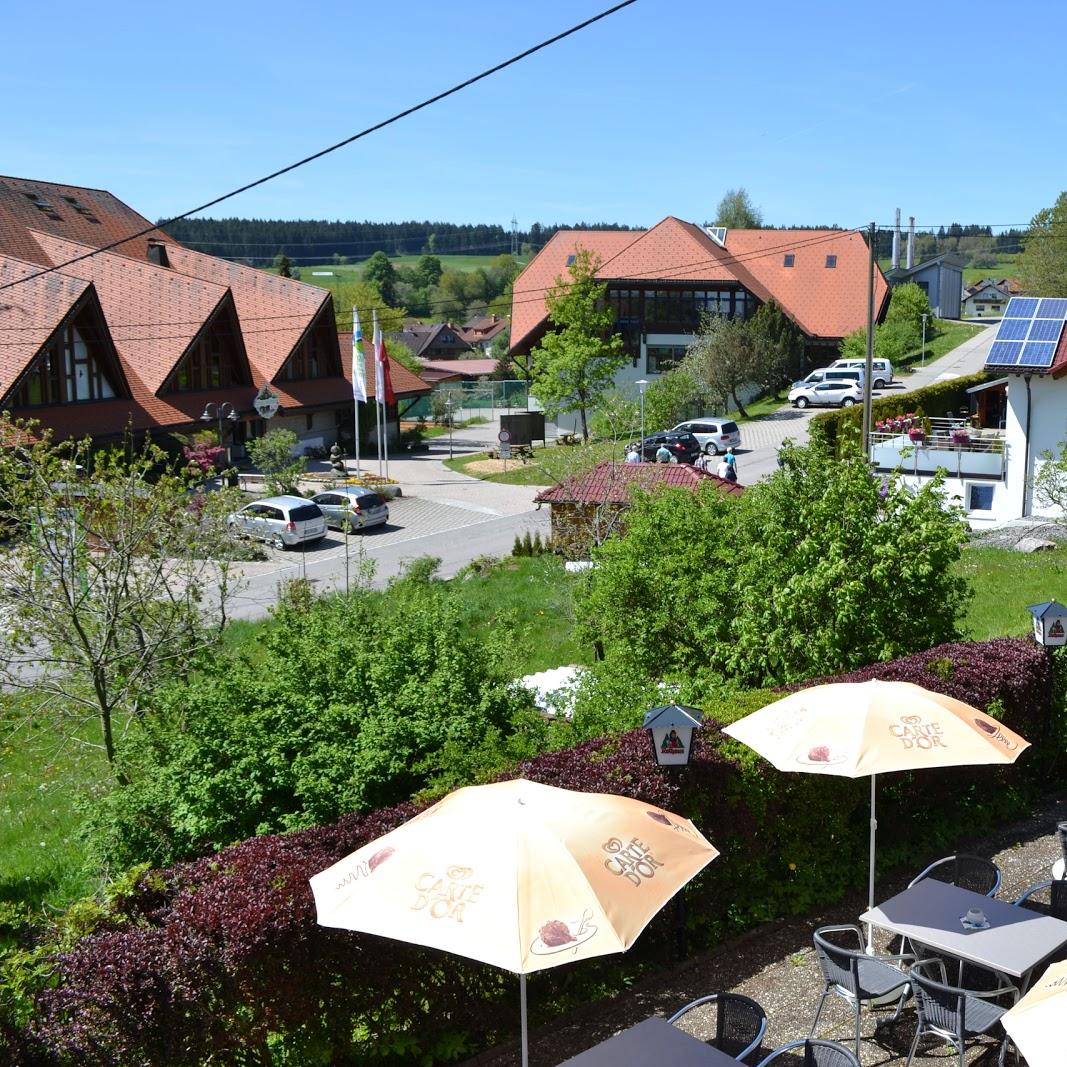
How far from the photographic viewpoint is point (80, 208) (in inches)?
2014

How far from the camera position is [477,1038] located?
24.5 ft

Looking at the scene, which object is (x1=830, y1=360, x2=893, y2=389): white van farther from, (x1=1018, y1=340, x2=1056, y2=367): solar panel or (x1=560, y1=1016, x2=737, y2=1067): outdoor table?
(x1=560, y1=1016, x2=737, y2=1067): outdoor table

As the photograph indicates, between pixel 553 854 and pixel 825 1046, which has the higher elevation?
pixel 553 854

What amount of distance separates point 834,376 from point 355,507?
2902 centimetres

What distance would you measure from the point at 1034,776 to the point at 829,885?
3.44m

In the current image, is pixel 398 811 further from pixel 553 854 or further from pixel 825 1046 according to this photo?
pixel 825 1046

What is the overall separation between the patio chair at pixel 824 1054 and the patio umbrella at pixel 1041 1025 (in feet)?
3.39

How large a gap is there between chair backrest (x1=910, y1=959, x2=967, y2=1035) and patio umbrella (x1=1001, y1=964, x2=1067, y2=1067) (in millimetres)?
1579

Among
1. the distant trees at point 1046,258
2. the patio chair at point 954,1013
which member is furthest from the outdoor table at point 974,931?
the distant trees at point 1046,258

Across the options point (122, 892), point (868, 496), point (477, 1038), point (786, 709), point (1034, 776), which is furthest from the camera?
point (868, 496)

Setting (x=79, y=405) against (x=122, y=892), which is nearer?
(x=122, y=892)

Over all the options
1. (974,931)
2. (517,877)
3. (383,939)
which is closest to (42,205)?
(383,939)

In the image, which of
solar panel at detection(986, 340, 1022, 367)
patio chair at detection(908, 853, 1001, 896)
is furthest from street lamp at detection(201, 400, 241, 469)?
patio chair at detection(908, 853, 1001, 896)

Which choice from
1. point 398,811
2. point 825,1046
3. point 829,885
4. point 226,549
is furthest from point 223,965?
point 226,549
